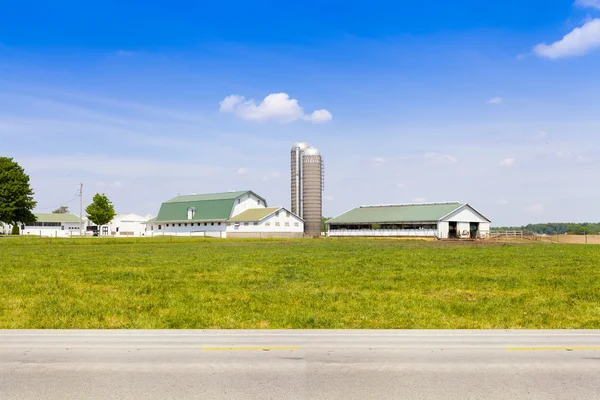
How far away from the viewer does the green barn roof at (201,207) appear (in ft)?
324

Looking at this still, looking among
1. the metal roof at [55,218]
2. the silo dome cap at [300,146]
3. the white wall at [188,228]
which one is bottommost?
the white wall at [188,228]

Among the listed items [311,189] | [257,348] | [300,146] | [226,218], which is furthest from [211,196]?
[257,348]

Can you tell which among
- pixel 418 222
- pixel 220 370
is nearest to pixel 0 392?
pixel 220 370

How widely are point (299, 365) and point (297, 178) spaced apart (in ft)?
306

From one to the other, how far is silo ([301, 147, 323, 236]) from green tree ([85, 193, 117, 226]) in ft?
125

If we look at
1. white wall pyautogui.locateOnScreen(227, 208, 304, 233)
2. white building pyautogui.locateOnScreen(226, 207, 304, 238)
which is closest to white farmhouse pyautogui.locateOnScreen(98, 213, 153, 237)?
white building pyautogui.locateOnScreen(226, 207, 304, 238)

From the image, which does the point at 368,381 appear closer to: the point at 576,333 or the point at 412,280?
the point at 576,333

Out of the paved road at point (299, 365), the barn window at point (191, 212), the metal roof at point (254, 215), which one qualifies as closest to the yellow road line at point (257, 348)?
the paved road at point (299, 365)

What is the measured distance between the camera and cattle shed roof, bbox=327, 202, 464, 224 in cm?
8744

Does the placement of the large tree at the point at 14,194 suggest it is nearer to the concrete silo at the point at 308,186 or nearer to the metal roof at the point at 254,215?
the metal roof at the point at 254,215

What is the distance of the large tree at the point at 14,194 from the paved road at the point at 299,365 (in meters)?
88.5

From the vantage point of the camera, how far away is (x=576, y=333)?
10.6 meters

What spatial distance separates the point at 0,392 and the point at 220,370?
267 cm

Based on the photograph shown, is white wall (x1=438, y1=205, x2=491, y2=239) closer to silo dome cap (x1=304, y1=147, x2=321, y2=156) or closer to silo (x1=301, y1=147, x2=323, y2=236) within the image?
silo (x1=301, y1=147, x2=323, y2=236)
